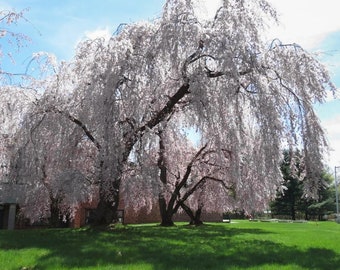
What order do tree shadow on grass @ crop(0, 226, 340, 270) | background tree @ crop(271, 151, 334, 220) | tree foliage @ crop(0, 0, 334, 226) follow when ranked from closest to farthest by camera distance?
1. tree shadow on grass @ crop(0, 226, 340, 270)
2. tree foliage @ crop(0, 0, 334, 226)
3. background tree @ crop(271, 151, 334, 220)

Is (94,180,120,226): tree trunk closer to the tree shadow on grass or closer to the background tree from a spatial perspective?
the tree shadow on grass

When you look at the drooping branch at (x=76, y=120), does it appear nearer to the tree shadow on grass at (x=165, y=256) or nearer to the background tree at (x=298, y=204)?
the tree shadow on grass at (x=165, y=256)

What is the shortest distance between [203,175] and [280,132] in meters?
11.8

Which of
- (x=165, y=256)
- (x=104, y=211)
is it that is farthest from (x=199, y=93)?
(x=104, y=211)

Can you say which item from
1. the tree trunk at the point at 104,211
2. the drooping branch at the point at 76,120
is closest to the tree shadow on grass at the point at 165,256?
the drooping branch at the point at 76,120

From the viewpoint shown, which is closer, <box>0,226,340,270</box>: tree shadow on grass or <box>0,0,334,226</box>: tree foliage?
<box>0,226,340,270</box>: tree shadow on grass

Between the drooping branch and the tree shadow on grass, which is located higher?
the drooping branch

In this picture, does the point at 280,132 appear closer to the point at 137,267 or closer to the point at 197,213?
the point at 137,267

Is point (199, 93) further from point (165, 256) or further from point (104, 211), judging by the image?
point (104, 211)

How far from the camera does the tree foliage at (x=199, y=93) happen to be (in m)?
11.3

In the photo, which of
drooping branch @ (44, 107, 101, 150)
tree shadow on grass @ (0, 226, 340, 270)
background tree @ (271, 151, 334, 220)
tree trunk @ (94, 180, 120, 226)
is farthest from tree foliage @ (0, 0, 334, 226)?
background tree @ (271, 151, 334, 220)

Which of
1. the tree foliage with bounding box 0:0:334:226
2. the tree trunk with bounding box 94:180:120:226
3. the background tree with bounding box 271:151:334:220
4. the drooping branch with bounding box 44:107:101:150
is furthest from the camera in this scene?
the background tree with bounding box 271:151:334:220

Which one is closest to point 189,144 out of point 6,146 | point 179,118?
point 179,118

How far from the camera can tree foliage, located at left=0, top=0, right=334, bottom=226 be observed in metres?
11.3
